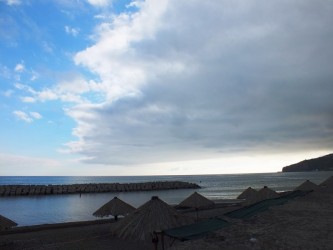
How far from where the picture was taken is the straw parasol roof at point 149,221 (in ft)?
36.7

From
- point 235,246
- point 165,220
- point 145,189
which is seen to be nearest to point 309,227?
point 235,246

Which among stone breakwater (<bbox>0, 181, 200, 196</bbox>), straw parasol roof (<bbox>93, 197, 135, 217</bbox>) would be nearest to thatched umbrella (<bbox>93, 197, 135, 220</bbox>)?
straw parasol roof (<bbox>93, 197, 135, 217</bbox>)

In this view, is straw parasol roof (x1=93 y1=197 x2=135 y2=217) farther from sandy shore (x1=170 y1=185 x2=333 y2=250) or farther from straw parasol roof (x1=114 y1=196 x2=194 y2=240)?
sandy shore (x1=170 y1=185 x2=333 y2=250)

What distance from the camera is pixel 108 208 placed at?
782 inches

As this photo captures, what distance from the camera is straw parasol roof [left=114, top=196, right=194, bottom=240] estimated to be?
11180mm

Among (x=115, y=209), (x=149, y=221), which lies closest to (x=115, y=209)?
(x=115, y=209)

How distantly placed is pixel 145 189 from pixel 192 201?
6337cm

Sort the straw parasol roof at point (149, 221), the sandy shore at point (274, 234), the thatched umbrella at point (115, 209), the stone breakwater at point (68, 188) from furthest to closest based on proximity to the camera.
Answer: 1. the stone breakwater at point (68, 188)
2. the thatched umbrella at point (115, 209)
3. the straw parasol roof at point (149, 221)
4. the sandy shore at point (274, 234)

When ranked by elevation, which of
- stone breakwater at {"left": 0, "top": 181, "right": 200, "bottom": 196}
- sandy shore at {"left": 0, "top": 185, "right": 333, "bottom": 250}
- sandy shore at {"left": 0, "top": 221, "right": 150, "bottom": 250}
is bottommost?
sandy shore at {"left": 0, "top": 221, "right": 150, "bottom": 250}

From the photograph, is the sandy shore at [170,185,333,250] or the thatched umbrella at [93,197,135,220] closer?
the sandy shore at [170,185,333,250]

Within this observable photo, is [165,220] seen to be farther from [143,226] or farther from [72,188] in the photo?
[72,188]

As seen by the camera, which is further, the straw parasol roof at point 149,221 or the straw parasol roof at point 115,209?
the straw parasol roof at point 115,209

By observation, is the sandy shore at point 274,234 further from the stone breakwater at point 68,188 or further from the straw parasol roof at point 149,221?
the stone breakwater at point 68,188

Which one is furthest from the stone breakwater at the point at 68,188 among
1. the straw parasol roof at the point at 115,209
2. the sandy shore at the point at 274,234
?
the sandy shore at the point at 274,234
